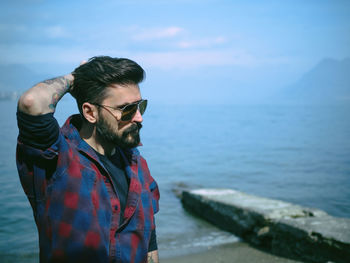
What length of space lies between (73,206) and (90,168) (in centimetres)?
25

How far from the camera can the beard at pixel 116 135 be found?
7.32ft

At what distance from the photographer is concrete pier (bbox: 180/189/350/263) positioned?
15.7 ft

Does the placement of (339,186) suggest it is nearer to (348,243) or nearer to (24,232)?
(348,243)

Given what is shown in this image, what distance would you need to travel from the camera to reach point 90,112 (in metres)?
2.24

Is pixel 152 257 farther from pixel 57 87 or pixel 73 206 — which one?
pixel 57 87

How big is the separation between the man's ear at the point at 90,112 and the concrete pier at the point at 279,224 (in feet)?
13.0

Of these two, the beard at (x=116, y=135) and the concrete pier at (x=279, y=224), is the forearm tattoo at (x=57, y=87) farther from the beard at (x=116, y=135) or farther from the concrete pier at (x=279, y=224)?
the concrete pier at (x=279, y=224)

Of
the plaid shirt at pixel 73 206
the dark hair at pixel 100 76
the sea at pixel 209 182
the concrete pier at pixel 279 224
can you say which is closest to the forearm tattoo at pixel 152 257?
the plaid shirt at pixel 73 206

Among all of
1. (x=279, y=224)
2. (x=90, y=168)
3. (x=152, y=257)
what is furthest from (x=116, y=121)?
(x=279, y=224)

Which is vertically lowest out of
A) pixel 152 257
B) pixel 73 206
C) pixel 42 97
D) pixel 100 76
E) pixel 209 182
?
pixel 209 182

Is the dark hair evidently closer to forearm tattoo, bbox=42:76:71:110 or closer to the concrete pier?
forearm tattoo, bbox=42:76:71:110

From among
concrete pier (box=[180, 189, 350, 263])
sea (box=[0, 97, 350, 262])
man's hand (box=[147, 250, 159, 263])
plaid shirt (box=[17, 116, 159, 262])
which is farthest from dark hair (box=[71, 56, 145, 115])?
sea (box=[0, 97, 350, 262])

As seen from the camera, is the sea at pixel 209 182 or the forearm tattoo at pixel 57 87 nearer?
the forearm tattoo at pixel 57 87

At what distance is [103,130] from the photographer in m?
2.24
